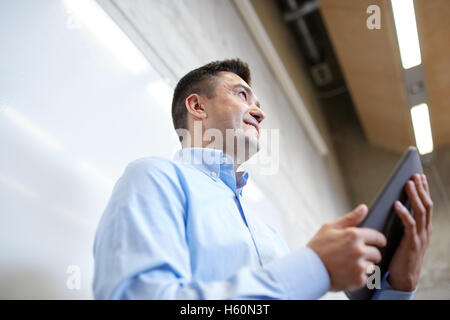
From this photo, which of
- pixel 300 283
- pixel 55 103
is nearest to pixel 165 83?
pixel 55 103

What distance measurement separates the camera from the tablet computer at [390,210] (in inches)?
26.8

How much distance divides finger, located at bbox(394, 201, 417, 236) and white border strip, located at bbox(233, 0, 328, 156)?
88.8 inches

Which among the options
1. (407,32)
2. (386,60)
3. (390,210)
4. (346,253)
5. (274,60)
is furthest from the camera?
(386,60)

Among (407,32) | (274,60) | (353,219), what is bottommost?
(353,219)

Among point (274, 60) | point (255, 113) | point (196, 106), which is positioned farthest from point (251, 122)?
point (274, 60)

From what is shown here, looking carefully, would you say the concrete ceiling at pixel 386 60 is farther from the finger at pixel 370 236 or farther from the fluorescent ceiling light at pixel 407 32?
the finger at pixel 370 236

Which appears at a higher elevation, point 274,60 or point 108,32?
point 274,60

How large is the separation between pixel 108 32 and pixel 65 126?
1.39 feet

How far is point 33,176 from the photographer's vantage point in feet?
2.79

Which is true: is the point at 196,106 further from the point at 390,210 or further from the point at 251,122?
the point at 390,210

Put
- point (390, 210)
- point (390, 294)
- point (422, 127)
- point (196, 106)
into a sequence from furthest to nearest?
1. point (422, 127)
2. point (196, 106)
3. point (390, 294)
4. point (390, 210)

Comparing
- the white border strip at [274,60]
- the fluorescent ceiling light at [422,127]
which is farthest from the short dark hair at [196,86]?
the fluorescent ceiling light at [422,127]

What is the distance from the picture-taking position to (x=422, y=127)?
3551mm
